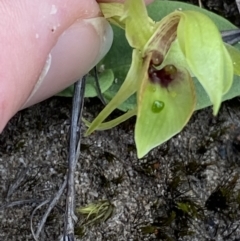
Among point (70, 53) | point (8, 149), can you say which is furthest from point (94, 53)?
point (8, 149)

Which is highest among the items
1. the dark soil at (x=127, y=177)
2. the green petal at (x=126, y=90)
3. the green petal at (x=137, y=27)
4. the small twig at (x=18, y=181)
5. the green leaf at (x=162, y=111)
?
the green petal at (x=137, y=27)

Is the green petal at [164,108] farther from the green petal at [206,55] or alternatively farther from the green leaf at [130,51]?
the green leaf at [130,51]

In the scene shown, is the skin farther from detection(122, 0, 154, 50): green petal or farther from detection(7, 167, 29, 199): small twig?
detection(7, 167, 29, 199): small twig

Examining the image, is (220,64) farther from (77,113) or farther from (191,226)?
(191,226)

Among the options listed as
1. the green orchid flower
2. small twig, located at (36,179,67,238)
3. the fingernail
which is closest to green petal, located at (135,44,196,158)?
the green orchid flower

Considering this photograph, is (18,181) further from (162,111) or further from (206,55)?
(206,55)

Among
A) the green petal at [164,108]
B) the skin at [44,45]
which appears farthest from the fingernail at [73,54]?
the green petal at [164,108]

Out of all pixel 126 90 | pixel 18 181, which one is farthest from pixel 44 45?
pixel 18 181

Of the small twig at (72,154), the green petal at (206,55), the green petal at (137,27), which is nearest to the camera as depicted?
the green petal at (206,55)
